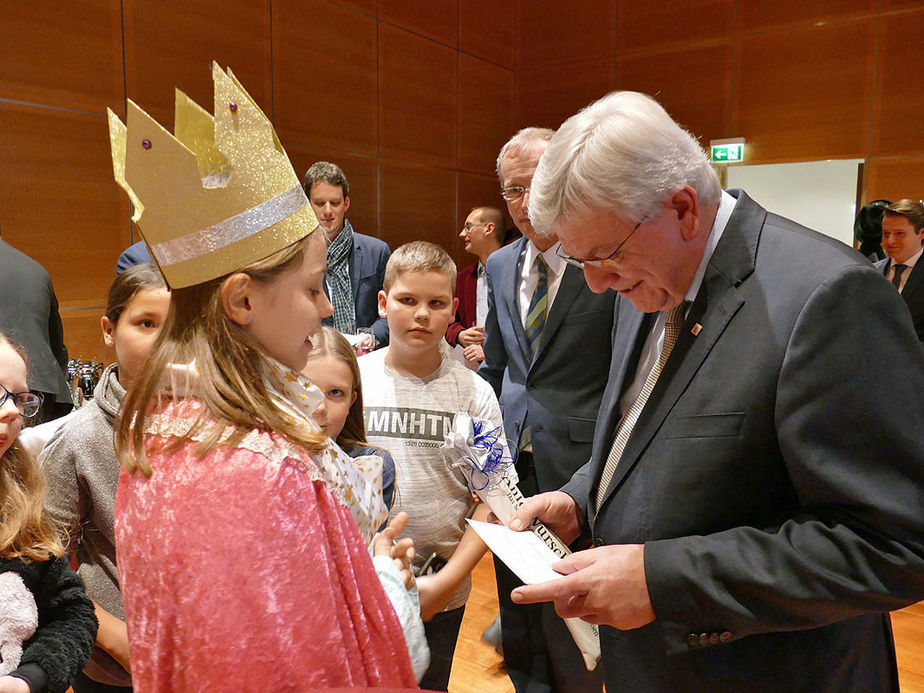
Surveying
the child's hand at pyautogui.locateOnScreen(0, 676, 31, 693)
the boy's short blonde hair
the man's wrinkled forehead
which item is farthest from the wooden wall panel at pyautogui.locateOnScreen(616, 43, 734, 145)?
the child's hand at pyautogui.locateOnScreen(0, 676, 31, 693)

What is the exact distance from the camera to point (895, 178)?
207 inches

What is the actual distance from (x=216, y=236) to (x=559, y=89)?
6.53 metres

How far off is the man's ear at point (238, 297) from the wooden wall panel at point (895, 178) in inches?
226

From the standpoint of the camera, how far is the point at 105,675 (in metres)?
1.51

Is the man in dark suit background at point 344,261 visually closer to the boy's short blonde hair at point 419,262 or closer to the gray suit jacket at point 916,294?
the boy's short blonde hair at point 419,262

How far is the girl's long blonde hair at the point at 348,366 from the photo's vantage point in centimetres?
178

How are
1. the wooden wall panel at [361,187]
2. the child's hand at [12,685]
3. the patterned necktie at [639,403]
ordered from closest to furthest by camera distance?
the child's hand at [12,685] → the patterned necktie at [639,403] → the wooden wall panel at [361,187]

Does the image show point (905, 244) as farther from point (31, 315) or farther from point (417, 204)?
point (31, 315)

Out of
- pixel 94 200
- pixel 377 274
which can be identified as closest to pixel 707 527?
pixel 377 274

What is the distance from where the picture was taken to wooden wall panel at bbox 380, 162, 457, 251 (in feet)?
18.8

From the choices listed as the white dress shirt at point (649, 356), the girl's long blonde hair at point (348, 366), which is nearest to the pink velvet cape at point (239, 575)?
the white dress shirt at point (649, 356)

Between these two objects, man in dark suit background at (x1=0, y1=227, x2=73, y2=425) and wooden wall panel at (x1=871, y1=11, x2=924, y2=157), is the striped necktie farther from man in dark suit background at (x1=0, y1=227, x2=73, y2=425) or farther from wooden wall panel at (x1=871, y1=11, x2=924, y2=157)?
man in dark suit background at (x1=0, y1=227, x2=73, y2=425)

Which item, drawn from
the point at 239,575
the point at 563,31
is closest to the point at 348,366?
the point at 239,575

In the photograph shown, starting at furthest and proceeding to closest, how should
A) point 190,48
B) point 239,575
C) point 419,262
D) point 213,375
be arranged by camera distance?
point 190,48
point 419,262
point 213,375
point 239,575
